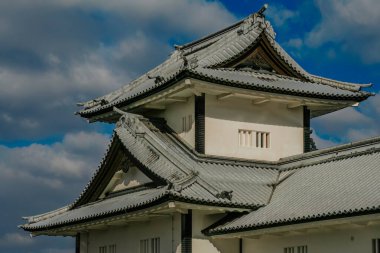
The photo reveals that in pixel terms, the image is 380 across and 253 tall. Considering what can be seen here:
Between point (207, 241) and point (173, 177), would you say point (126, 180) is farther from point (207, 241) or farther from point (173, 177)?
point (207, 241)

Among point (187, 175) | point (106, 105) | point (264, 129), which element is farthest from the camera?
point (106, 105)

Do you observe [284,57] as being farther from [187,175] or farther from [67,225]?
[67,225]

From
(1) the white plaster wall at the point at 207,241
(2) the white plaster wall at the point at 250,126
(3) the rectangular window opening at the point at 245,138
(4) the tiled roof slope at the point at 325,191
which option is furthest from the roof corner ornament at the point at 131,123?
(4) the tiled roof slope at the point at 325,191

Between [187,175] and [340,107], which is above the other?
[340,107]

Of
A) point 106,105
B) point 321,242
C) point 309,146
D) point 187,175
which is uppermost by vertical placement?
point 106,105

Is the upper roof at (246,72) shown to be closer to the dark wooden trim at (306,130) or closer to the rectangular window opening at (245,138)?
the dark wooden trim at (306,130)

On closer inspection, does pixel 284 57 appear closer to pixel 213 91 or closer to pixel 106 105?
pixel 213 91

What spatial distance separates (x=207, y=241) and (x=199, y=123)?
4.52m

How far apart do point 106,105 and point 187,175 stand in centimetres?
836

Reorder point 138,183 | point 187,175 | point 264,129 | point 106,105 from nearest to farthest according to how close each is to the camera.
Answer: point 187,175, point 138,183, point 264,129, point 106,105

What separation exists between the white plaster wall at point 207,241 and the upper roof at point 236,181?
0.59 meters

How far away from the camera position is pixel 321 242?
71.3 feet

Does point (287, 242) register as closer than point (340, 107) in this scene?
Yes

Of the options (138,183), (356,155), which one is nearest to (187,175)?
(138,183)
